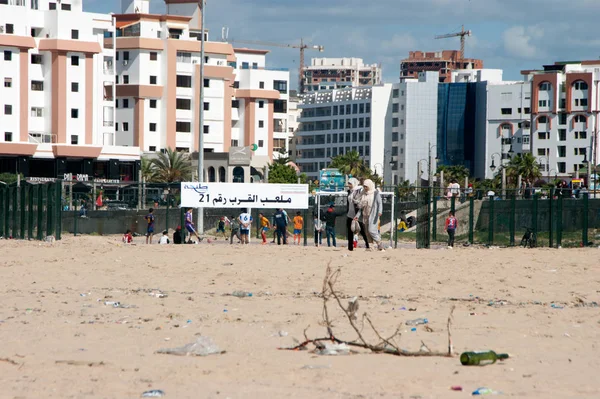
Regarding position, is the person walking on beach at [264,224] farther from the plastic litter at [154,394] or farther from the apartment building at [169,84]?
the apartment building at [169,84]

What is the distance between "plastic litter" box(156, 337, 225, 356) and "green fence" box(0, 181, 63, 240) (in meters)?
18.5

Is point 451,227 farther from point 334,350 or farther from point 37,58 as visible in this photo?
point 37,58

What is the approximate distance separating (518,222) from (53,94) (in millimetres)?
56308

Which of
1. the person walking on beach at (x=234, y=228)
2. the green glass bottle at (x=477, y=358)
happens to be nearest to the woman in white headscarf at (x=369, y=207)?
the person walking on beach at (x=234, y=228)

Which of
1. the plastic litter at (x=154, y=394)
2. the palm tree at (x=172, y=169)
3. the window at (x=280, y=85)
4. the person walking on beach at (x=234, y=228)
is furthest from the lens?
the window at (x=280, y=85)

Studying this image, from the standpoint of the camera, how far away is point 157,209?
33.3 metres

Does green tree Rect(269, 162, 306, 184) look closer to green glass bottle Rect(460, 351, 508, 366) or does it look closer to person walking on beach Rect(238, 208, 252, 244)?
person walking on beach Rect(238, 208, 252, 244)

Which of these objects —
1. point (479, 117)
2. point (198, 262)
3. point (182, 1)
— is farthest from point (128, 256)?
point (479, 117)

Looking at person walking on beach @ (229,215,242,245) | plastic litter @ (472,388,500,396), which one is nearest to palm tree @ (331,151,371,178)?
person walking on beach @ (229,215,242,245)

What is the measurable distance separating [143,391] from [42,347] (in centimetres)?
248

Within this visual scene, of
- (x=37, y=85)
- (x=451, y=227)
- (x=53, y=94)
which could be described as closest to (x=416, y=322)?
(x=451, y=227)

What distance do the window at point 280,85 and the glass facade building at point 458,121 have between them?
37.4 meters

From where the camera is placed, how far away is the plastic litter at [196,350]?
9922 mm

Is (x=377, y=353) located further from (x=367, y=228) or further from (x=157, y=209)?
(x=157, y=209)
